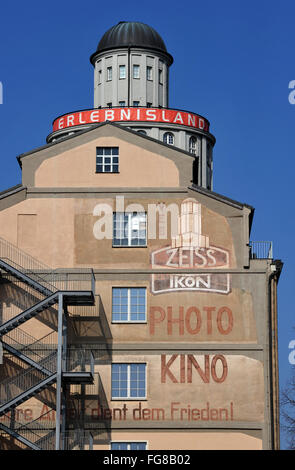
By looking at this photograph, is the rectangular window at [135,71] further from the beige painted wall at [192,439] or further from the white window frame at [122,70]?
the beige painted wall at [192,439]

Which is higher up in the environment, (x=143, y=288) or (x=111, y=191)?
(x=111, y=191)

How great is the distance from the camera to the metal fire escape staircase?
50781mm

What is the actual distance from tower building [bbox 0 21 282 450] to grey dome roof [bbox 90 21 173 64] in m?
45.0

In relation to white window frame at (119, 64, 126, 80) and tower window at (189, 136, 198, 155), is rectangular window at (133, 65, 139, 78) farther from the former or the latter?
tower window at (189, 136, 198, 155)

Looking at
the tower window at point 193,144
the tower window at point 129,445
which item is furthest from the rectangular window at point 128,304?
the tower window at point 193,144

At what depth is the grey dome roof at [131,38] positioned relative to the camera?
3917 inches

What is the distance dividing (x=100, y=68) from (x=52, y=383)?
54197mm

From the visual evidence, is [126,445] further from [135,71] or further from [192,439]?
[135,71]

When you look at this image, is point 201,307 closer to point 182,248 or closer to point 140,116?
point 182,248

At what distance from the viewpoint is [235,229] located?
54312 millimetres

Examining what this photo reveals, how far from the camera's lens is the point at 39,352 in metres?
52.6

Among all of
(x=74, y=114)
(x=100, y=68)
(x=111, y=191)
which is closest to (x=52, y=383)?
(x=111, y=191)

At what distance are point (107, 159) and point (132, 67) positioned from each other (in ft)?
148
